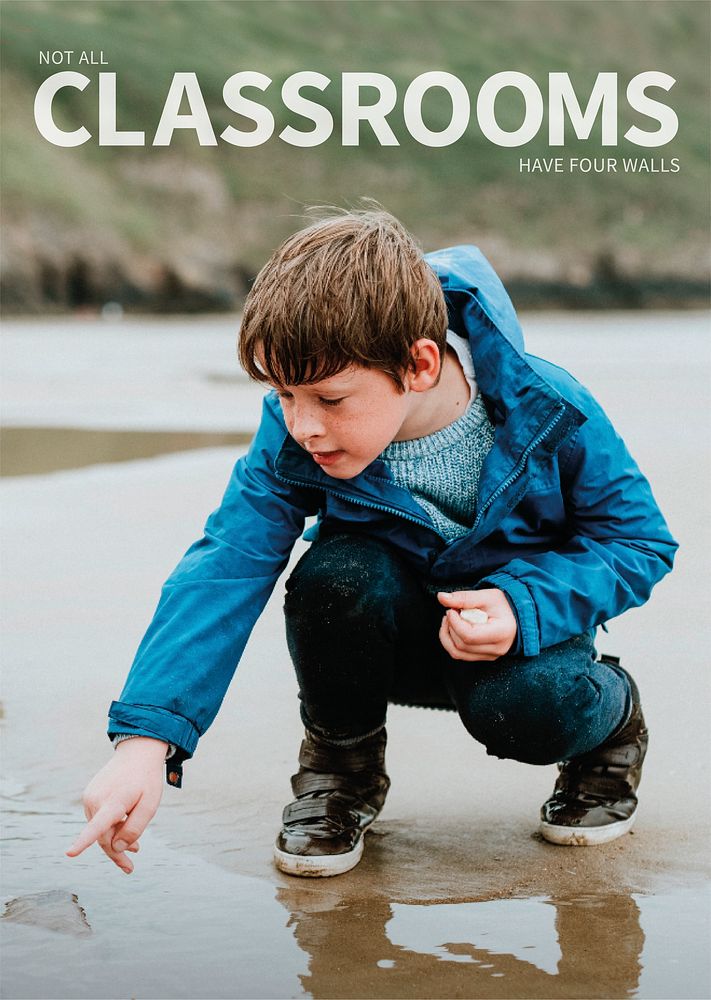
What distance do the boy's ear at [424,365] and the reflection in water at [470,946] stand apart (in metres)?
0.74

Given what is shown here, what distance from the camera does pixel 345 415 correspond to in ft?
6.13

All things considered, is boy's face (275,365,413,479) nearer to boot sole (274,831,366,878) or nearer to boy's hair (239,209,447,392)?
boy's hair (239,209,447,392)

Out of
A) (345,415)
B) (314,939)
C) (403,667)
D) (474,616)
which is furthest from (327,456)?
(314,939)

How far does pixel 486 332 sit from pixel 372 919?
868 mm

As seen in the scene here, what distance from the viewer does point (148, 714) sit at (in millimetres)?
1814

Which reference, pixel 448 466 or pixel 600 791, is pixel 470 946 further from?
pixel 448 466

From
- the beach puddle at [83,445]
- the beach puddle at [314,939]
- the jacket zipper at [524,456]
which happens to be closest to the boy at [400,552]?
the jacket zipper at [524,456]

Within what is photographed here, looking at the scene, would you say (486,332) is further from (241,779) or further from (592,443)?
(241,779)

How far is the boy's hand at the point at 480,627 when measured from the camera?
1.88 metres

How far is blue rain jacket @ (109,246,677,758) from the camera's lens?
1.91m

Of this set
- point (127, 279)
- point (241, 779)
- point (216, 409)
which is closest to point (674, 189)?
point (127, 279)

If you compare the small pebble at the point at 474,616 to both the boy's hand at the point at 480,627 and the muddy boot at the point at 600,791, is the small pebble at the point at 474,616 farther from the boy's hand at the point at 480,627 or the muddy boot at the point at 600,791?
the muddy boot at the point at 600,791

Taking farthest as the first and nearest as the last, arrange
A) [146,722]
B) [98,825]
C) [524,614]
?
[524,614] < [146,722] < [98,825]

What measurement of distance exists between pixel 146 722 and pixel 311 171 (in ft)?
232
